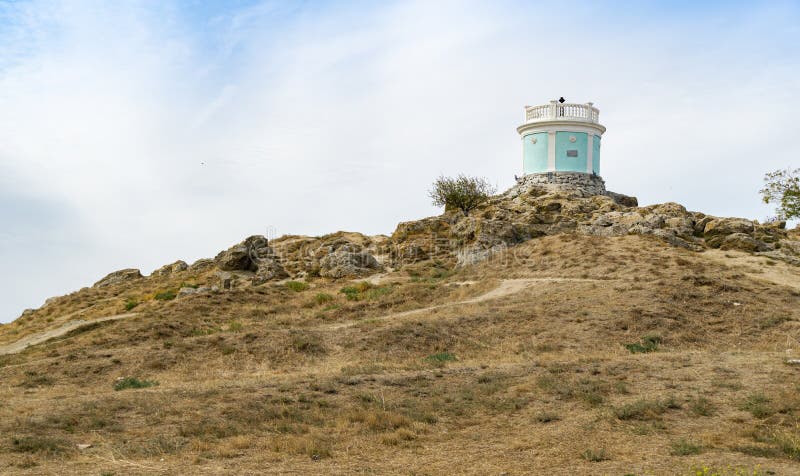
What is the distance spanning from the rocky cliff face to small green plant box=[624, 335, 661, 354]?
15.3 metres

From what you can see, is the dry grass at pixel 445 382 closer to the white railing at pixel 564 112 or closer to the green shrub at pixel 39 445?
the green shrub at pixel 39 445

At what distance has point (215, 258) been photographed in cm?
5053

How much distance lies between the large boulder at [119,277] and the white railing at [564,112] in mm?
28960

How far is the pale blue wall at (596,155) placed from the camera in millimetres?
48469

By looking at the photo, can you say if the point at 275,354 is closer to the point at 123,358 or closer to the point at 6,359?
the point at 123,358

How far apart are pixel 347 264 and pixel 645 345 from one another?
790 inches

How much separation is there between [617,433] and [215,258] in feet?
138

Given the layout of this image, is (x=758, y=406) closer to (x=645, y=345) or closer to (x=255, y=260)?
(x=645, y=345)

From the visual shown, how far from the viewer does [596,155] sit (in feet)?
161

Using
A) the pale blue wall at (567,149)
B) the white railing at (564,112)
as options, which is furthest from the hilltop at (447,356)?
the white railing at (564,112)

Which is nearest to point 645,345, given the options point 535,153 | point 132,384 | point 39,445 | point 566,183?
point 132,384

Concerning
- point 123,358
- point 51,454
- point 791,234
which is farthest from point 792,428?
point 791,234

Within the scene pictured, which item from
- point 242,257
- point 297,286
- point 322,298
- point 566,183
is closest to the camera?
point 322,298

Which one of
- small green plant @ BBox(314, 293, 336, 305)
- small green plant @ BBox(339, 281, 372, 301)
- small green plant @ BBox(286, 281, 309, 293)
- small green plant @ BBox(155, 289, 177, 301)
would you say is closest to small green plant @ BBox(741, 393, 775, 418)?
small green plant @ BBox(339, 281, 372, 301)
